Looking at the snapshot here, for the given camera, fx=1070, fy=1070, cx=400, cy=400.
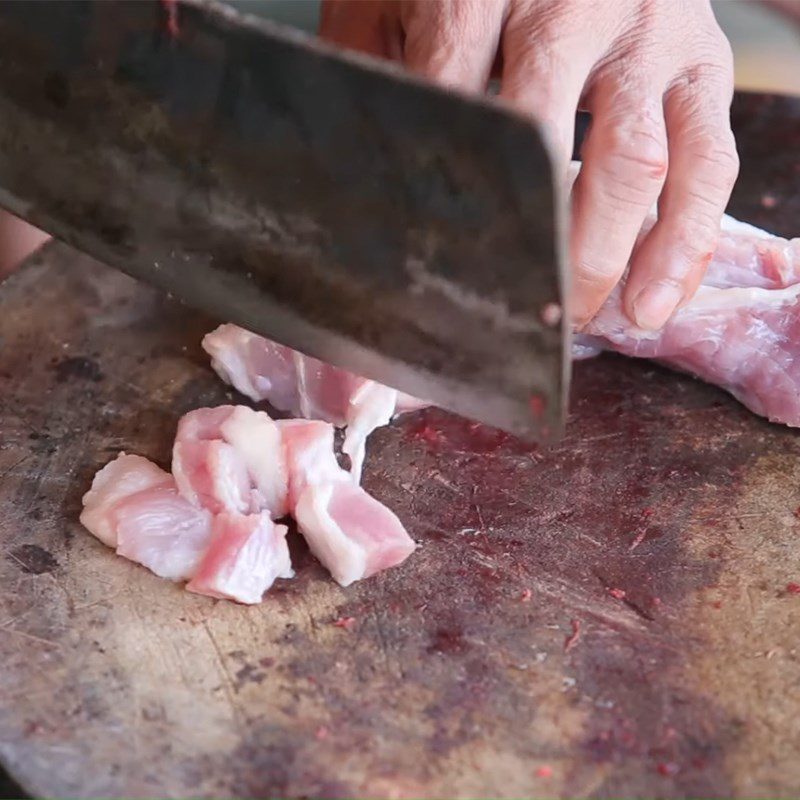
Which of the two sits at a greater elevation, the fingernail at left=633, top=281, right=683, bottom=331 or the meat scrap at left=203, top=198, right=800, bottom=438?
the fingernail at left=633, top=281, right=683, bottom=331

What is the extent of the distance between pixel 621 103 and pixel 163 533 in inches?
48.2

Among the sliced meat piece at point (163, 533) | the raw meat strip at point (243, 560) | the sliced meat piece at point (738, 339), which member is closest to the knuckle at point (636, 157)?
the sliced meat piece at point (738, 339)

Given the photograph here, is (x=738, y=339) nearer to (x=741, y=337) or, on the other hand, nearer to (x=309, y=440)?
(x=741, y=337)

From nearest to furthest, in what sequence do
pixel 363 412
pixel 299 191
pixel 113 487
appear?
pixel 299 191 < pixel 113 487 < pixel 363 412

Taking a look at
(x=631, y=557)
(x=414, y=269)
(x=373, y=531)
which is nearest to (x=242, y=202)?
(x=414, y=269)

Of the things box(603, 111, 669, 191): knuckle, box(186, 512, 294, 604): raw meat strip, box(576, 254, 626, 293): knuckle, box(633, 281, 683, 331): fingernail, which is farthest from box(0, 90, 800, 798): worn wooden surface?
box(603, 111, 669, 191): knuckle

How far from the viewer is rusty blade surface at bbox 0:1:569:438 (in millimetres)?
1540

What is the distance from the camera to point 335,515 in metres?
2.15

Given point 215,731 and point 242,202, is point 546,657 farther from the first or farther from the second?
point 242,202

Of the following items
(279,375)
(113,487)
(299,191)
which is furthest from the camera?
(279,375)

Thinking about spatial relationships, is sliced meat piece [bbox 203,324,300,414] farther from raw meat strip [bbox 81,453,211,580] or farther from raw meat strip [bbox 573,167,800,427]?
raw meat strip [bbox 573,167,800,427]

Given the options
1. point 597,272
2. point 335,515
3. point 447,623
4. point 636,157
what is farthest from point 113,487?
point 636,157

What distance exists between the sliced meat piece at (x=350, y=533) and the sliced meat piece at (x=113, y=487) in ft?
1.09

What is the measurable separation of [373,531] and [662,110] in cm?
103
